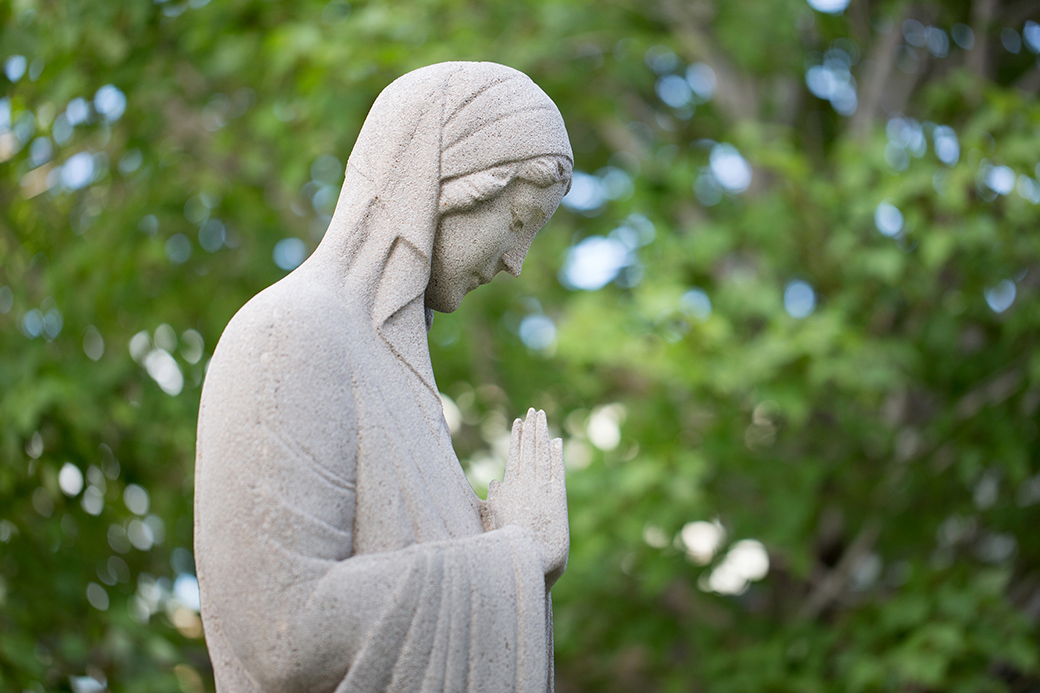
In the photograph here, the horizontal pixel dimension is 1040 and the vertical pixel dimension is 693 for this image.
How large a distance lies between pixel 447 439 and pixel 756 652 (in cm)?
386

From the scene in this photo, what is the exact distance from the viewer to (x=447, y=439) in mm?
2043

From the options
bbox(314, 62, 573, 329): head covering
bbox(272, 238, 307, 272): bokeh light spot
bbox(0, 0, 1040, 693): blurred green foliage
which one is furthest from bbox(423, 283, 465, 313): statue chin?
bbox(272, 238, 307, 272): bokeh light spot

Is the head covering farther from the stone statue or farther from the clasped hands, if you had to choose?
the clasped hands

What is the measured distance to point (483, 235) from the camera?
6.82 feet

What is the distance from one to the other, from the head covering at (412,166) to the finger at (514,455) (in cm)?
37

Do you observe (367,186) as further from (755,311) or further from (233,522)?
(755,311)

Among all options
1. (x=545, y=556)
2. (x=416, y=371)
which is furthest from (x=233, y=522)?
(x=545, y=556)

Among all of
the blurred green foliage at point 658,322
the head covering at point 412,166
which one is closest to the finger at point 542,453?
the head covering at point 412,166

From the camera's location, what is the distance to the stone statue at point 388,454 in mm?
1710

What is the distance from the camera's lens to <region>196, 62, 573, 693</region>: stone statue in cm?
171

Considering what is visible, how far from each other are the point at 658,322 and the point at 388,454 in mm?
3365

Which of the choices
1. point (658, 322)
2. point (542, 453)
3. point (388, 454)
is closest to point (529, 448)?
point (542, 453)

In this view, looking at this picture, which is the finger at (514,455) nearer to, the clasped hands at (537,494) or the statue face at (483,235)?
the clasped hands at (537,494)

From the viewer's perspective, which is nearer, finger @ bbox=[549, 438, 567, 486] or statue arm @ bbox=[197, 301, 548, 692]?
statue arm @ bbox=[197, 301, 548, 692]
